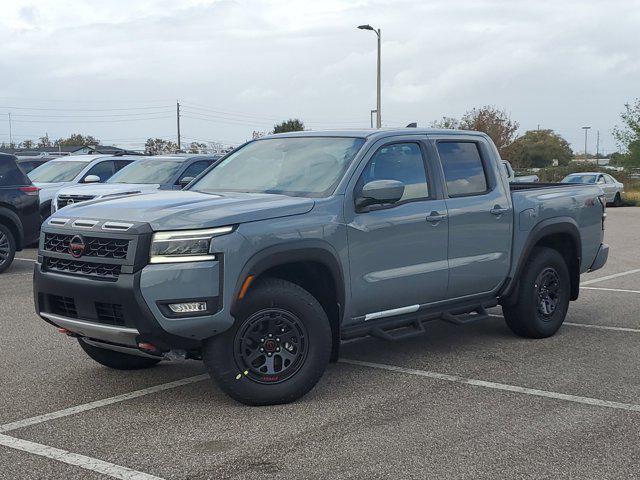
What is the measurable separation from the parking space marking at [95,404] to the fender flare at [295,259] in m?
1.18

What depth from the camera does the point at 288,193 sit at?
632cm

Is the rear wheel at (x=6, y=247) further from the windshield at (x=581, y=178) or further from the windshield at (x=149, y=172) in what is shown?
the windshield at (x=581, y=178)

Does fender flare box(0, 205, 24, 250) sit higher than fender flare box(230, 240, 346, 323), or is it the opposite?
fender flare box(230, 240, 346, 323)

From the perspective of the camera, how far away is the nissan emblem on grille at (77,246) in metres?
5.58

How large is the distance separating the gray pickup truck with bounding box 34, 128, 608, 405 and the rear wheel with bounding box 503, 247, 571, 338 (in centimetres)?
2

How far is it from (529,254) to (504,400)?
2.25 meters

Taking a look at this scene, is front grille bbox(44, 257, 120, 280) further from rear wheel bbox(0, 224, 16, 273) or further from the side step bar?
rear wheel bbox(0, 224, 16, 273)

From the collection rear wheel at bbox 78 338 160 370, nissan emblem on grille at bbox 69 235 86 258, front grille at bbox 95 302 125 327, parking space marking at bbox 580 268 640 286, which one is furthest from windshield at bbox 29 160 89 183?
front grille at bbox 95 302 125 327

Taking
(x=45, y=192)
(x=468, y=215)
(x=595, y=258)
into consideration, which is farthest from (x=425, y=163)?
(x=45, y=192)

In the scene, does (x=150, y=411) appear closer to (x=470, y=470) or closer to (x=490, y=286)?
(x=470, y=470)

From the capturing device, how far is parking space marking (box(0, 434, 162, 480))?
446 centimetres

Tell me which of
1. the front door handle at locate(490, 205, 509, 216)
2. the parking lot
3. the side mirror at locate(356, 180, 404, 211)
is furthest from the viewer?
the front door handle at locate(490, 205, 509, 216)

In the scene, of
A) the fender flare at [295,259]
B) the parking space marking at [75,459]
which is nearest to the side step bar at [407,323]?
the fender flare at [295,259]

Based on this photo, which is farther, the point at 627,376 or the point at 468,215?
the point at 468,215
